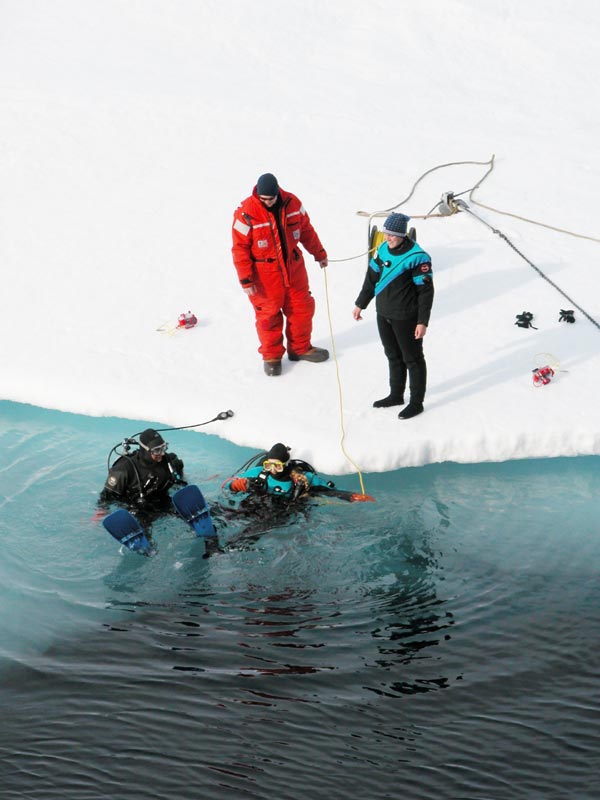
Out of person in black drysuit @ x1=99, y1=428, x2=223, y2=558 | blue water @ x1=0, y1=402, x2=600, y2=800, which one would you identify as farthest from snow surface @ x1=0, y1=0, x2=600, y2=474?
person in black drysuit @ x1=99, y1=428, x2=223, y2=558

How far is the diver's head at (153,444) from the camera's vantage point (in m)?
5.91

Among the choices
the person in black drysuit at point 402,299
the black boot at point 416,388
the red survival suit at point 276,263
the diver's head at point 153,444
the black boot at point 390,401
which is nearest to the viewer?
the diver's head at point 153,444

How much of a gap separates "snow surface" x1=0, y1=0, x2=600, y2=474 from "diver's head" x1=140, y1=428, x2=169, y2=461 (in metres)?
0.98

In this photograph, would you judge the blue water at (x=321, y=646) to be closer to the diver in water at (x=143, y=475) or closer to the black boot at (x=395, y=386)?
the diver in water at (x=143, y=475)

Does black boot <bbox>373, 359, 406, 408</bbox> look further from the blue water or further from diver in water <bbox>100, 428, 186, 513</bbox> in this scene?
diver in water <bbox>100, 428, 186, 513</bbox>

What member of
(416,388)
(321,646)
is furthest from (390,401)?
(321,646)

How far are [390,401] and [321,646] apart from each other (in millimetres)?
2417

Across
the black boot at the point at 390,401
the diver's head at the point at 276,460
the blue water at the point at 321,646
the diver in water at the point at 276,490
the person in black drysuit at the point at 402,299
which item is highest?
the person in black drysuit at the point at 402,299

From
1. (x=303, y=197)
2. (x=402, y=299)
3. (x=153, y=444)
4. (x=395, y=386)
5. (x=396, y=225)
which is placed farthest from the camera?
(x=303, y=197)

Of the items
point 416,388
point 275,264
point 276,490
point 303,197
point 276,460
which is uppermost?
point 303,197

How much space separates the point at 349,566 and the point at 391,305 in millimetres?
1943

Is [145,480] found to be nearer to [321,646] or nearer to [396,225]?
[321,646]

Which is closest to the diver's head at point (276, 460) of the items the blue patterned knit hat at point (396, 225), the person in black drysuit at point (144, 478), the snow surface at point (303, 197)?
the snow surface at point (303, 197)

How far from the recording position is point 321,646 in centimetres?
503
